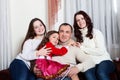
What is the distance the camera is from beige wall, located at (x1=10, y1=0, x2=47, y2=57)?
3.35m

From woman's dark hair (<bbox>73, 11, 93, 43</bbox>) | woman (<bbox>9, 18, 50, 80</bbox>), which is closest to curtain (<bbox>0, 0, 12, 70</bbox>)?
woman (<bbox>9, 18, 50, 80</bbox>)

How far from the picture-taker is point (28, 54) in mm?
2646

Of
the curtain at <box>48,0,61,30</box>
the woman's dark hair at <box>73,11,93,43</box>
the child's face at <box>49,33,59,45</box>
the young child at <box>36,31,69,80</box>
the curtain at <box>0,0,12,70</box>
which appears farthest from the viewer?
the curtain at <box>48,0,61,30</box>

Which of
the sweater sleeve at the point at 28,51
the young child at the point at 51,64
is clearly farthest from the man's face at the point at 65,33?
the sweater sleeve at the point at 28,51

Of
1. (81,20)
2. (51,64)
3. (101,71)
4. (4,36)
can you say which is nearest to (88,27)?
(81,20)

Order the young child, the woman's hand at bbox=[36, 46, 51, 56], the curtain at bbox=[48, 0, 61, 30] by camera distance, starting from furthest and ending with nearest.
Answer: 1. the curtain at bbox=[48, 0, 61, 30]
2. the woman's hand at bbox=[36, 46, 51, 56]
3. the young child

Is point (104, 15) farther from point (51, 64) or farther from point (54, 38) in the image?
point (51, 64)

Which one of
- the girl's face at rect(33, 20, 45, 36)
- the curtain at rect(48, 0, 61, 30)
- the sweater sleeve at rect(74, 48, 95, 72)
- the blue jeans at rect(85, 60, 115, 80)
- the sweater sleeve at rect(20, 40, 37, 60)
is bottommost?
the blue jeans at rect(85, 60, 115, 80)

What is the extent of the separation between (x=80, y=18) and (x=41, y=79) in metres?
0.92

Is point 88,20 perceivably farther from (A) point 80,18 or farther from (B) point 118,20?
(B) point 118,20

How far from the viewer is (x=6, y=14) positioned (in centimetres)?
314

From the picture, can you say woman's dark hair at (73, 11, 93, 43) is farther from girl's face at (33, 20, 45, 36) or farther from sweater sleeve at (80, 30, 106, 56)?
girl's face at (33, 20, 45, 36)

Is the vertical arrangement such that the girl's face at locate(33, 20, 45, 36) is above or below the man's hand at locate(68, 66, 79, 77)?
above

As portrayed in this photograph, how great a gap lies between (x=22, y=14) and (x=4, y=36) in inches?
17.6
